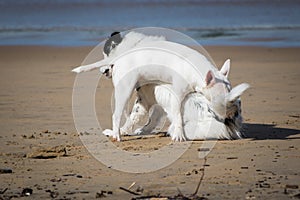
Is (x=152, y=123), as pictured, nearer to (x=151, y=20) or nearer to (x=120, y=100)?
(x=120, y=100)

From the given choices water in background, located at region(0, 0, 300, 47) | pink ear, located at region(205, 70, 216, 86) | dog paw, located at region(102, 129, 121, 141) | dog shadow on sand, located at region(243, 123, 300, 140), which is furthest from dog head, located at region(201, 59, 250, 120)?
water in background, located at region(0, 0, 300, 47)

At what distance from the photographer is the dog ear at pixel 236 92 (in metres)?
8.42

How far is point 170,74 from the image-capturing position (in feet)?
28.6

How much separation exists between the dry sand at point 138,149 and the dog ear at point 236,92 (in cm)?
46

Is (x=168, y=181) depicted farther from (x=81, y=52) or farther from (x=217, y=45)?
(x=217, y=45)

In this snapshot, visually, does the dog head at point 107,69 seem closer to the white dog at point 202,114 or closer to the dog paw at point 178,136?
the white dog at point 202,114

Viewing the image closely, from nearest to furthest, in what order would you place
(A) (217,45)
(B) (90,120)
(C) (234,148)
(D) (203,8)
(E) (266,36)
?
1. (C) (234,148)
2. (B) (90,120)
3. (A) (217,45)
4. (E) (266,36)
5. (D) (203,8)

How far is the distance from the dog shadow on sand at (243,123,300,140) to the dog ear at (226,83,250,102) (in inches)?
24.1

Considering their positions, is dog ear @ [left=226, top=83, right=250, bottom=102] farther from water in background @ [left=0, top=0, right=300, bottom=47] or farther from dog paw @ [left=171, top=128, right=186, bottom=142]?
water in background @ [left=0, top=0, right=300, bottom=47]

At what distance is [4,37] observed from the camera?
24609mm

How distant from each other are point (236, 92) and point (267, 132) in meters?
1.01

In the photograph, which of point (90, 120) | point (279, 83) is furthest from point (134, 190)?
point (279, 83)

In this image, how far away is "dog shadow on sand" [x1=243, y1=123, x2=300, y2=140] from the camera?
895 cm

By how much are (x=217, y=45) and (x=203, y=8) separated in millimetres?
13720
